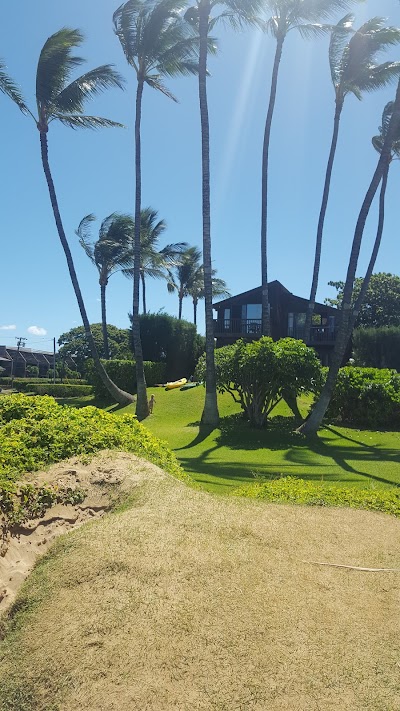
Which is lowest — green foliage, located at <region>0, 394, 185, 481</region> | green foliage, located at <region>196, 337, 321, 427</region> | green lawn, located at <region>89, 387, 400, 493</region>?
green lawn, located at <region>89, 387, 400, 493</region>

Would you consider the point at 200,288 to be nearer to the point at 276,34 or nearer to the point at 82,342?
the point at 82,342

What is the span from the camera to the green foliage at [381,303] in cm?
4447

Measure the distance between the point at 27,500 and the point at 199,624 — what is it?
5.42 feet

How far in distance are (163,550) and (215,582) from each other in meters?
0.42

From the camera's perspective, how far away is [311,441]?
14.1 meters

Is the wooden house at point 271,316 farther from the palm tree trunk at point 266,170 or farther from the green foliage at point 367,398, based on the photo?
the green foliage at point 367,398

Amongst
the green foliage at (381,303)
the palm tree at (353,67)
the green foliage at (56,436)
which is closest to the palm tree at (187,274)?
the green foliage at (381,303)

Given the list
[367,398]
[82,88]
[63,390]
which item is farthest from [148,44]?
[63,390]

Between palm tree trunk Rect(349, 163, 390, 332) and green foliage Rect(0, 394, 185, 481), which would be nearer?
green foliage Rect(0, 394, 185, 481)

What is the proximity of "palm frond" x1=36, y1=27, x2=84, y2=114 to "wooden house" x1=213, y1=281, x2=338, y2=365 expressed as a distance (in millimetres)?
17534

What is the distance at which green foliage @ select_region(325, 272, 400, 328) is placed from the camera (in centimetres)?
4447

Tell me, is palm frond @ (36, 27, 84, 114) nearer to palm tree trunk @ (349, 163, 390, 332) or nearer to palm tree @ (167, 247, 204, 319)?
palm tree trunk @ (349, 163, 390, 332)

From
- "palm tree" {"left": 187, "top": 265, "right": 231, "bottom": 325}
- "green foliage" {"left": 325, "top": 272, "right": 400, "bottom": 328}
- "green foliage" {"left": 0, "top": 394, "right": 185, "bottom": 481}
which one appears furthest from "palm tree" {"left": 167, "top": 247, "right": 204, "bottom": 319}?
"green foliage" {"left": 0, "top": 394, "right": 185, "bottom": 481}

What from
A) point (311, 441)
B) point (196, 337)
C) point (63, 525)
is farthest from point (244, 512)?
point (196, 337)
